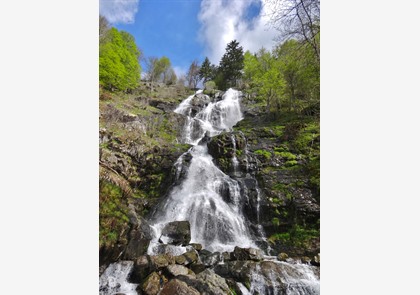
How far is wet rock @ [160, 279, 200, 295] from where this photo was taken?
4.44 metres

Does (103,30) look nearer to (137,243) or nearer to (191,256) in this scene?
(137,243)

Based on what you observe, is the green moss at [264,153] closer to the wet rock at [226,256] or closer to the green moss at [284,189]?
the green moss at [284,189]

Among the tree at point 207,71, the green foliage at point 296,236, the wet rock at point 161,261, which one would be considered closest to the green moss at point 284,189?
the green foliage at point 296,236

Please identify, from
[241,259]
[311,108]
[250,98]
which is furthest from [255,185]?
[250,98]

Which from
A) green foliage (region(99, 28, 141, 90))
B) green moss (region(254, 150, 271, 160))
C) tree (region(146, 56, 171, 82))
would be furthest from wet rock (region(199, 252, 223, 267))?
tree (region(146, 56, 171, 82))

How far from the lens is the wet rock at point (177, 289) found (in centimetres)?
444

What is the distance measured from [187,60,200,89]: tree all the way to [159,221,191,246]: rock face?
35.6m

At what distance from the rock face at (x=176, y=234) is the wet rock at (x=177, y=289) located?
8.21 feet

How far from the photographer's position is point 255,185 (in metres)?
10.1

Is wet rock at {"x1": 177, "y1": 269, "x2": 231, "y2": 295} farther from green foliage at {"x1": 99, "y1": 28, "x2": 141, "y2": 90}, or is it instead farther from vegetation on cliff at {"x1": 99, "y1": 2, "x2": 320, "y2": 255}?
green foliage at {"x1": 99, "y1": 28, "x2": 141, "y2": 90}

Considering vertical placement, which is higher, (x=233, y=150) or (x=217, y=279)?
(x=233, y=150)

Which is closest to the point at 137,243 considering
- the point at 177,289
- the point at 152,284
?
the point at 152,284

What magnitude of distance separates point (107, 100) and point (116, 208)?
12224 millimetres

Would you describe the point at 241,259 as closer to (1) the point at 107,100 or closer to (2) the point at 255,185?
(2) the point at 255,185
